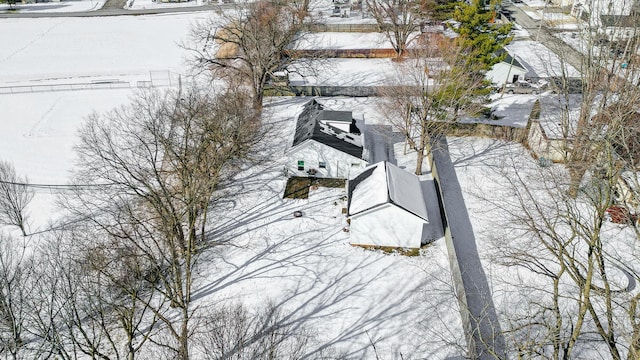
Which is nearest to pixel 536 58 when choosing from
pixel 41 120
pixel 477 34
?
pixel 477 34

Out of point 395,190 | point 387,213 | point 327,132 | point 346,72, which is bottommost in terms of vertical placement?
point 387,213

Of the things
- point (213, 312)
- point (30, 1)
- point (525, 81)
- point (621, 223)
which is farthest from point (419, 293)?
point (30, 1)

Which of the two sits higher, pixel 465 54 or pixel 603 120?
pixel 465 54

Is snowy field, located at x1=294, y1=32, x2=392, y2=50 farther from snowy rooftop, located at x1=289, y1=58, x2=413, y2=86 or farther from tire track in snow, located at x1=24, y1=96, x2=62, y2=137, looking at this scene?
tire track in snow, located at x1=24, y1=96, x2=62, y2=137

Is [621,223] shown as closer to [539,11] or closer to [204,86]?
[204,86]

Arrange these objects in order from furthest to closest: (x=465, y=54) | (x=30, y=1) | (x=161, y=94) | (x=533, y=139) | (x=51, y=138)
A: 1. (x=30, y=1)
2. (x=161, y=94)
3. (x=51, y=138)
4. (x=533, y=139)
5. (x=465, y=54)

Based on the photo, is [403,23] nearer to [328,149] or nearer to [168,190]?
[328,149]

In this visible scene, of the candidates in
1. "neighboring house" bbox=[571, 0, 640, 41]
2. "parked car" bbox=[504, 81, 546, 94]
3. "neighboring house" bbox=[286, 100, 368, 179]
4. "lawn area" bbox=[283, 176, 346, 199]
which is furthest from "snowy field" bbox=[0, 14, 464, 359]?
"neighboring house" bbox=[571, 0, 640, 41]
